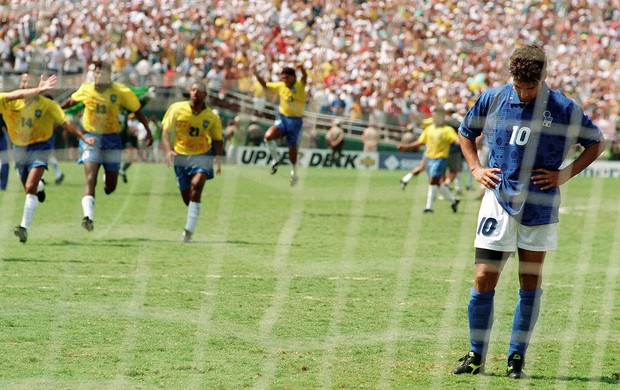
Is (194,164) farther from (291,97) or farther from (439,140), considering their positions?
(439,140)

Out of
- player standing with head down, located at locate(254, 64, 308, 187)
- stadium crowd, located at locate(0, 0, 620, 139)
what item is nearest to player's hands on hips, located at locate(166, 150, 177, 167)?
player standing with head down, located at locate(254, 64, 308, 187)

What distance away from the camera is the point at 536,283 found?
20.5ft

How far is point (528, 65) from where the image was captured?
228 inches

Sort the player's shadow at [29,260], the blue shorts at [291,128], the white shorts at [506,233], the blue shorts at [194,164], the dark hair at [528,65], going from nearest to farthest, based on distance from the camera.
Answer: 1. the dark hair at [528,65]
2. the white shorts at [506,233]
3. the player's shadow at [29,260]
4. the blue shorts at [194,164]
5. the blue shorts at [291,128]

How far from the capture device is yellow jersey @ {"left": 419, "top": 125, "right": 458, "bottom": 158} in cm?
1911

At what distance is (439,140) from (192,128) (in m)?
7.30

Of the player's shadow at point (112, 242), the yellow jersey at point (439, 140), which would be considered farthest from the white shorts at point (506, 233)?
the yellow jersey at point (439, 140)

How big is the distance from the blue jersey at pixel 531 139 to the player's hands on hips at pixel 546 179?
0.03 m

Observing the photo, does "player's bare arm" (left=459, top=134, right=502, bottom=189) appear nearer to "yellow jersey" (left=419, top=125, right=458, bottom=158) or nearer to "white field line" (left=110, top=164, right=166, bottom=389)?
"white field line" (left=110, top=164, right=166, bottom=389)

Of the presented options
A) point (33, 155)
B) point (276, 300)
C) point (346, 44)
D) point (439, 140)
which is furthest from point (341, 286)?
point (346, 44)

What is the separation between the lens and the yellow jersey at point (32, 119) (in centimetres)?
1251

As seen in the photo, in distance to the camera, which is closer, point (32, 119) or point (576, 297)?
point (576, 297)

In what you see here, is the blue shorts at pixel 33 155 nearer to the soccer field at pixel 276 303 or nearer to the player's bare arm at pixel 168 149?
the soccer field at pixel 276 303

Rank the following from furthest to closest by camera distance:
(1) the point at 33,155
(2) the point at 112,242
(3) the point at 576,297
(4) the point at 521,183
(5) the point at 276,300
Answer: (2) the point at 112,242
(1) the point at 33,155
(3) the point at 576,297
(5) the point at 276,300
(4) the point at 521,183
